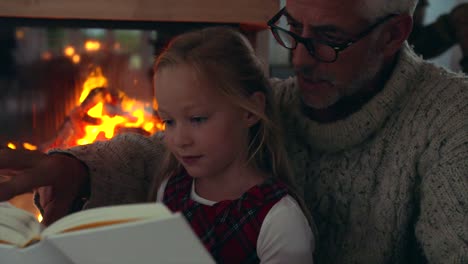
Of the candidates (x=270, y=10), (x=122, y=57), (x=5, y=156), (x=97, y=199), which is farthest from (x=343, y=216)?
(x=122, y=57)

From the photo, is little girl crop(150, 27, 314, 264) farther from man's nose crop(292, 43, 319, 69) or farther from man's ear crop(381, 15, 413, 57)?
man's ear crop(381, 15, 413, 57)

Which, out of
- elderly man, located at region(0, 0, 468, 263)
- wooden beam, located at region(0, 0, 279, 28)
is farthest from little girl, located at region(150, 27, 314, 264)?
wooden beam, located at region(0, 0, 279, 28)

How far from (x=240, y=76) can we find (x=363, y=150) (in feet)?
0.90

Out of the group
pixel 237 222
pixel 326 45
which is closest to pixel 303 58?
pixel 326 45

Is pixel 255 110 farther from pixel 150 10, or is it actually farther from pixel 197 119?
pixel 150 10

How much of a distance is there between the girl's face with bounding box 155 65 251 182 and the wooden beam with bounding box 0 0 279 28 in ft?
2.33

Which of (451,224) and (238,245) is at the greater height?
(451,224)

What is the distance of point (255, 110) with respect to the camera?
0.92m

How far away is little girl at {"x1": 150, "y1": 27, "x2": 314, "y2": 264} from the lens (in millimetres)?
846

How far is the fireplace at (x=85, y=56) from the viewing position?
5.05 feet

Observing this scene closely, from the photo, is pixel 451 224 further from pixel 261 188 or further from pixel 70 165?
pixel 70 165

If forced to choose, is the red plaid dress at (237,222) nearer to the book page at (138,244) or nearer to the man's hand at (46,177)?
the man's hand at (46,177)

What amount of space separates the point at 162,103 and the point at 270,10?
85 centimetres

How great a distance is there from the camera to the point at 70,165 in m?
0.94
